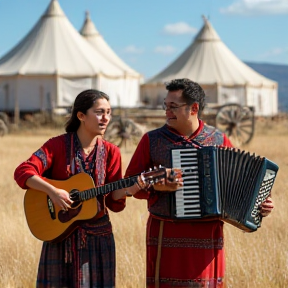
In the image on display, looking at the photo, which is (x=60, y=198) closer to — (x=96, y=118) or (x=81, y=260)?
(x=81, y=260)

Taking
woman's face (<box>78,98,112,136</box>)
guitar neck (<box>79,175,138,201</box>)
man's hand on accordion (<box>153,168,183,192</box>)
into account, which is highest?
woman's face (<box>78,98,112,136</box>)

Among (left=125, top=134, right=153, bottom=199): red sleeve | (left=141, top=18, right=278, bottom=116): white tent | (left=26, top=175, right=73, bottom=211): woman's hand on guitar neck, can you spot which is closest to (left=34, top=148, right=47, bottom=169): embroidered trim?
(left=26, top=175, right=73, bottom=211): woman's hand on guitar neck

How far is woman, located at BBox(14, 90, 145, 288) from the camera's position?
420 centimetres

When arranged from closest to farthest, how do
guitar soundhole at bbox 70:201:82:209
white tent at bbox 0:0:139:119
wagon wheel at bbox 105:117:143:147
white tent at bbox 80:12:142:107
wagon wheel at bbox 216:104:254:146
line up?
guitar soundhole at bbox 70:201:82:209, wagon wheel at bbox 105:117:143:147, wagon wheel at bbox 216:104:254:146, white tent at bbox 0:0:139:119, white tent at bbox 80:12:142:107

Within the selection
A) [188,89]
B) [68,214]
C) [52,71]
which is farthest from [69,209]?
[52,71]

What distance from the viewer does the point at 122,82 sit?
34406mm

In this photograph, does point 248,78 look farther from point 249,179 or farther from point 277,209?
point 249,179

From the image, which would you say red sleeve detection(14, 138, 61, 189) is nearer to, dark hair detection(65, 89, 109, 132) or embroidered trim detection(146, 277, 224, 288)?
dark hair detection(65, 89, 109, 132)

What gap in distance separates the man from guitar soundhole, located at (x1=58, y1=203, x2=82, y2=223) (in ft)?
1.06

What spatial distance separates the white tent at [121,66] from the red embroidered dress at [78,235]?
29892 millimetres

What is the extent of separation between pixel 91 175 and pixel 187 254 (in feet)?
2.17

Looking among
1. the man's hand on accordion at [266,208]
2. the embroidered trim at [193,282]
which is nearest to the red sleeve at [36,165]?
the embroidered trim at [193,282]

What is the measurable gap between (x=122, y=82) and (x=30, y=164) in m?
30.3

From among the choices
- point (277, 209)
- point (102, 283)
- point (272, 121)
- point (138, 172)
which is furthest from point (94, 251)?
point (272, 121)
